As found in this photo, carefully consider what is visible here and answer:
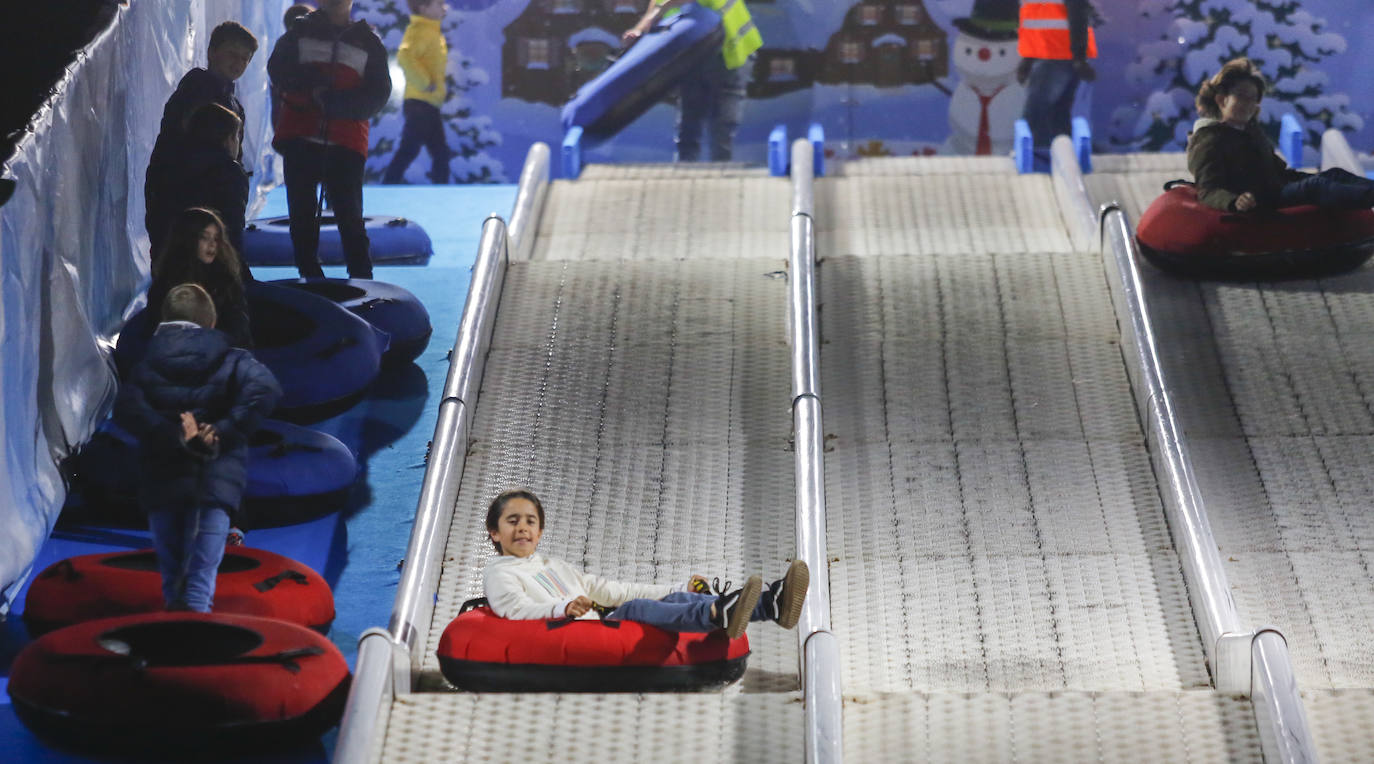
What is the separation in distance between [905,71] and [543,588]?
5.80m

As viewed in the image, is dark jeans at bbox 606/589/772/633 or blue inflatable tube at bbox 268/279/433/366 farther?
blue inflatable tube at bbox 268/279/433/366

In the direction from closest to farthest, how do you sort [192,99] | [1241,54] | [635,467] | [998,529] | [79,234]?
1. [998,529]
2. [635,467]
3. [79,234]
4. [192,99]
5. [1241,54]

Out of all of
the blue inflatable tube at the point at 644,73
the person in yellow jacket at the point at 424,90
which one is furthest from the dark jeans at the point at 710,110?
the person in yellow jacket at the point at 424,90

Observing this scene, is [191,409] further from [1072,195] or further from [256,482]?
[1072,195]

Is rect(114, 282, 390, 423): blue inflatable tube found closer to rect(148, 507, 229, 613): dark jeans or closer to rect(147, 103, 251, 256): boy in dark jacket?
rect(147, 103, 251, 256): boy in dark jacket

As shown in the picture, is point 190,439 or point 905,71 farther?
point 905,71

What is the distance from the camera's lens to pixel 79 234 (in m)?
5.66

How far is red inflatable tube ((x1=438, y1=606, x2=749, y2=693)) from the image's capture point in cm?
395

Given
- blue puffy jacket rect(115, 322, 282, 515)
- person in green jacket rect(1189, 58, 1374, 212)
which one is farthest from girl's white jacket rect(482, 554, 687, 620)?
person in green jacket rect(1189, 58, 1374, 212)

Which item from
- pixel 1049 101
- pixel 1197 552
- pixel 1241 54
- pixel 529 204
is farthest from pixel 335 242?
pixel 1241 54

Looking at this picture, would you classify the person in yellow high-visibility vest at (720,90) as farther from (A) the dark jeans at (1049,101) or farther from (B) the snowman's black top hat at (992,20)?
(A) the dark jeans at (1049,101)

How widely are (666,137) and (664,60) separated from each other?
451 mm

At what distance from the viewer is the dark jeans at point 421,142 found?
8.88 m

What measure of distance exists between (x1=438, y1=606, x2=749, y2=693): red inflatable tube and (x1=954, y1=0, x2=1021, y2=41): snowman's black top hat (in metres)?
5.90
